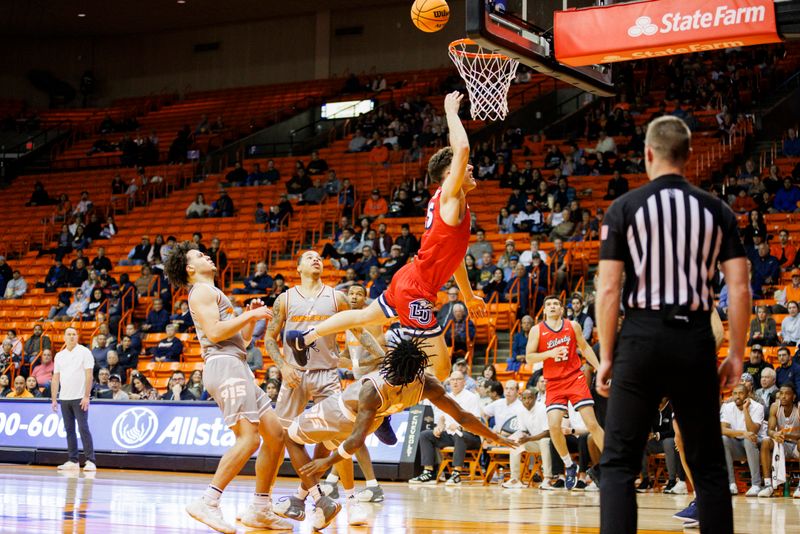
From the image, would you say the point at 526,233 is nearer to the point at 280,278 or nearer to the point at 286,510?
the point at 280,278

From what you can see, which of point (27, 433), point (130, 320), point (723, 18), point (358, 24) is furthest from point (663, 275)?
point (358, 24)

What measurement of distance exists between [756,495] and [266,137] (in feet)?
75.5

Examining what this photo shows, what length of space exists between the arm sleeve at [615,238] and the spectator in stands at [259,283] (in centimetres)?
1602

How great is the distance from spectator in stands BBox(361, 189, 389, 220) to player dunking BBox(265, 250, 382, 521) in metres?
14.0

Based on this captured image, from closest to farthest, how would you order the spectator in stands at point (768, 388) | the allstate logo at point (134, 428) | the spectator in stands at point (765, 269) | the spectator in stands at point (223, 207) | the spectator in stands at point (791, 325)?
1. the spectator in stands at point (768, 388)
2. the spectator in stands at point (791, 325)
3. the allstate logo at point (134, 428)
4. the spectator in stands at point (765, 269)
5. the spectator in stands at point (223, 207)

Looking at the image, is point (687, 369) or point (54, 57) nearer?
point (687, 369)

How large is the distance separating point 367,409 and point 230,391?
973 mm

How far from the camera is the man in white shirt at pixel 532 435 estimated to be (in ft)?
42.2

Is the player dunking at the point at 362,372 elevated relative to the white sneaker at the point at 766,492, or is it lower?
elevated

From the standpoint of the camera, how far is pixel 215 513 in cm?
694

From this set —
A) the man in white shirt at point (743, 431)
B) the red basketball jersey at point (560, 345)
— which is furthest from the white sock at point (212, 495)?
the man in white shirt at point (743, 431)

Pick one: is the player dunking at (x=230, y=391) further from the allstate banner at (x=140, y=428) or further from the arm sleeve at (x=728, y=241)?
the allstate banner at (x=140, y=428)

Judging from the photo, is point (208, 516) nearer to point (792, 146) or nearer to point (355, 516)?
point (355, 516)

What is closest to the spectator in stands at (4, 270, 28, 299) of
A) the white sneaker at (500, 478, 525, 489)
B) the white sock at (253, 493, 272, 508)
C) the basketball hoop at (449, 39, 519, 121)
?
the white sneaker at (500, 478, 525, 489)
